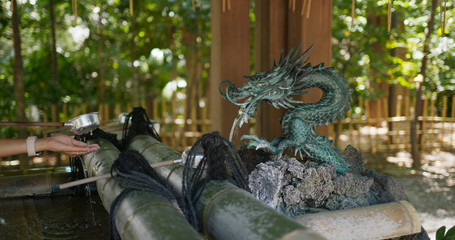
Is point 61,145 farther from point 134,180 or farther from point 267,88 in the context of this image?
point 267,88

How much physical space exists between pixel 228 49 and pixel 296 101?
1230 mm

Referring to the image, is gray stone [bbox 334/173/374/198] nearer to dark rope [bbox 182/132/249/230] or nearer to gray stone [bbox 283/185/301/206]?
gray stone [bbox 283/185/301/206]

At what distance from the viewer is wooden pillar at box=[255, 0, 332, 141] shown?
299cm

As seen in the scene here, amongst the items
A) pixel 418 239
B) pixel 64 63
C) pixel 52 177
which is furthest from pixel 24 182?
pixel 64 63

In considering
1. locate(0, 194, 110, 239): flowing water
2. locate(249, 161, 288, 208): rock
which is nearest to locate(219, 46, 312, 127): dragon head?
locate(249, 161, 288, 208): rock

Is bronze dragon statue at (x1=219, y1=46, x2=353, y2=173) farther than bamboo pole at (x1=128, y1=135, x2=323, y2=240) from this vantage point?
Yes

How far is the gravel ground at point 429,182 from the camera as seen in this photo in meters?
3.92

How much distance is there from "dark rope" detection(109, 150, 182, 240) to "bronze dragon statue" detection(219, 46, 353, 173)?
62 centimetres

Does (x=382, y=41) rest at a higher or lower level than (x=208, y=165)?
higher

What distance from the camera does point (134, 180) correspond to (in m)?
1.59

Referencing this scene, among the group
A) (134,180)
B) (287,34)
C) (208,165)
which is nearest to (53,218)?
(134,180)

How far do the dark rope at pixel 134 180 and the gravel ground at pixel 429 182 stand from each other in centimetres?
273

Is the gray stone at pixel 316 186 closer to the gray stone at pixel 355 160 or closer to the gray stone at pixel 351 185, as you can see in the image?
the gray stone at pixel 351 185

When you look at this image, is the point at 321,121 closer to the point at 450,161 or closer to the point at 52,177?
the point at 52,177
